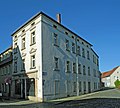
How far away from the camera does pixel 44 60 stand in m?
28.6

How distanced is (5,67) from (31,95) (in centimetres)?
1461

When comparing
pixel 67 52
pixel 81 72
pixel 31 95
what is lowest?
pixel 31 95

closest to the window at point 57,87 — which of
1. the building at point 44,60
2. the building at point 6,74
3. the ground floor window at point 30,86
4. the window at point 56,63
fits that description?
the building at point 44,60

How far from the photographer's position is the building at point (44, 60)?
2853 centimetres

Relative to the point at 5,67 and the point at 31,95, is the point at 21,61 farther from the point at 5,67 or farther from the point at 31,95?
the point at 5,67

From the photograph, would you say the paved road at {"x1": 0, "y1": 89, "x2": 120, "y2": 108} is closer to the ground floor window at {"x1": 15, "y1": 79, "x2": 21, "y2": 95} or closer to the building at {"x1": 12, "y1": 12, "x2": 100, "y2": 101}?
the building at {"x1": 12, "y1": 12, "x2": 100, "y2": 101}

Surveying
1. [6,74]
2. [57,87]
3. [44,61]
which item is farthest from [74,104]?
[6,74]

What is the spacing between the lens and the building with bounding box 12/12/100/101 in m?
28.5

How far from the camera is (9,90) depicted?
3928 centimetres

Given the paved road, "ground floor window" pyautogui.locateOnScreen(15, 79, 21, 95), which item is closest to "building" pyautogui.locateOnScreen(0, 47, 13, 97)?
"ground floor window" pyautogui.locateOnScreen(15, 79, 21, 95)

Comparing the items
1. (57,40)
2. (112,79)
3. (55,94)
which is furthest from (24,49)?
(112,79)

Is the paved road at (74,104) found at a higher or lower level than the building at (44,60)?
lower

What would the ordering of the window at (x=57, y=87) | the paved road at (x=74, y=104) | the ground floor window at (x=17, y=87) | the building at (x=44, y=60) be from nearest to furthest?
the paved road at (x=74, y=104)
the building at (x=44, y=60)
the window at (x=57, y=87)
the ground floor window at (x=17, y=87)

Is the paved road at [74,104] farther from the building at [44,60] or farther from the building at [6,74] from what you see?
the building at [6,74]
